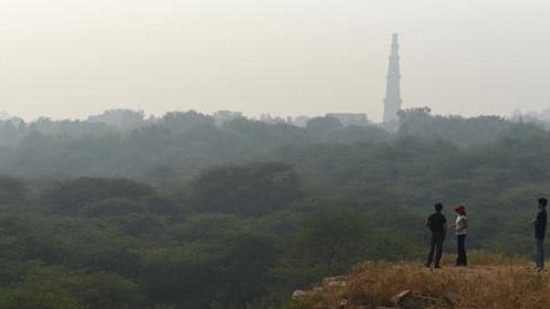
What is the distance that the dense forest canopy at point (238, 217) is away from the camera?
31.1 metres

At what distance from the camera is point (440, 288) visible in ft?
34.7

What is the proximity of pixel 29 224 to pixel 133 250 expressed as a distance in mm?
5641

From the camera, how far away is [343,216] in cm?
3200

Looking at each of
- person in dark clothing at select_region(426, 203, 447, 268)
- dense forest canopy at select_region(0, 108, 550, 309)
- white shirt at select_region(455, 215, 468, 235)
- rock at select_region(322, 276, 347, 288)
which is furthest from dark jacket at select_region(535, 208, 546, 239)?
dense forest canopy at select_region(0, 108, 550, 309)

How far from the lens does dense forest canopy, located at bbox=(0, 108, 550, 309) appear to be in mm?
31062

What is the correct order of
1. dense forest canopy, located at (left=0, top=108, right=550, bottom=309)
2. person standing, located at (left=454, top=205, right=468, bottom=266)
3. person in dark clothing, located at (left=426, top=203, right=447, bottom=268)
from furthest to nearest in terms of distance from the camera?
dense forest canopy, located at (left=0, top=108, right=550, bottom=309)
person standing, located at (left=454, top=205, right=468, bottom=266)
person in dark clothing, located at (left=426, top=203, right=447, bottom=268)

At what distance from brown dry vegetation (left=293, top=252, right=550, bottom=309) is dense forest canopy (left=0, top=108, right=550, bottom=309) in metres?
15.1

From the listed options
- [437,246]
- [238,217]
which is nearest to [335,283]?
[437,246]

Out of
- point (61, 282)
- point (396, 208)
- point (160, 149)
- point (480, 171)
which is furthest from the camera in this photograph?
point (160, 149)

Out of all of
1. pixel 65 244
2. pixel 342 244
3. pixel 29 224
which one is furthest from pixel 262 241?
pixel 29 224

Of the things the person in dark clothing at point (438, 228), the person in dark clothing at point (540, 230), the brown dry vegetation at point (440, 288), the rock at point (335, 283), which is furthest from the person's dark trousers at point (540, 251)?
the rock at point (335, 283)

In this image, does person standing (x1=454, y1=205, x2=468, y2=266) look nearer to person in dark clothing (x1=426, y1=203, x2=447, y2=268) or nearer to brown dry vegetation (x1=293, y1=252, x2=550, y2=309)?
person in dark clothing (x1=426, y1=203, x2=447, y2=268)

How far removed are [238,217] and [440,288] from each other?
38953mm

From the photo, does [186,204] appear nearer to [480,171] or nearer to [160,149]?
[480,171]
